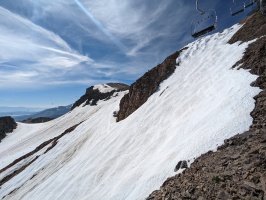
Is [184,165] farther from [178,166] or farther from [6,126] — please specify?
[6,126]

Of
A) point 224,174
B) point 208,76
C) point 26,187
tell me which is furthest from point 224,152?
point 26,187

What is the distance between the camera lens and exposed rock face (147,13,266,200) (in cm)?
769

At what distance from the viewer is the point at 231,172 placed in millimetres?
8625

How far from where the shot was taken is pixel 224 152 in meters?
10.7

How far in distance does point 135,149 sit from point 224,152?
1242 centimetres

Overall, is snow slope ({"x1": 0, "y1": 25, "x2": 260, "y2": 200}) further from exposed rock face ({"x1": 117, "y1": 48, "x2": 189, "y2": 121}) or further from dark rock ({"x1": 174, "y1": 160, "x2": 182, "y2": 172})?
exposed rock face ({"x1": 117, "y1": 48, "x2": 189, "y2": 121})

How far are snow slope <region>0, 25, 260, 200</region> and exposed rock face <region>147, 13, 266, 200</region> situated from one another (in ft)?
3.06

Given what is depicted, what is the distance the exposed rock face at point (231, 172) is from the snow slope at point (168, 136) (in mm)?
932

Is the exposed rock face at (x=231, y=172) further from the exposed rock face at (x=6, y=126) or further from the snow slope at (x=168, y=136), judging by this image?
the exposed rock face at (x=6, y=126)

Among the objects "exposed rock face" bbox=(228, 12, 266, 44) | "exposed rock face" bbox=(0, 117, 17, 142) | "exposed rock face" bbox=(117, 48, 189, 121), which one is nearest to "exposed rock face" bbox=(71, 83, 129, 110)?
"exposed rock face" bbox=(0, 117, 17, 142)

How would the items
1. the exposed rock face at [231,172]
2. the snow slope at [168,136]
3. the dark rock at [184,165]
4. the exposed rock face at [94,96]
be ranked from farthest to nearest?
the exposed rock face at [94,96], the snow slope at [168,136], the dark rock at [184,165], the exposed rock face at [231,172]

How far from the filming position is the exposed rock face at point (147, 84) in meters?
39.8

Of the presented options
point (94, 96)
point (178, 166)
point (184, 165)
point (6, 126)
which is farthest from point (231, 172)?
point (6, 126)

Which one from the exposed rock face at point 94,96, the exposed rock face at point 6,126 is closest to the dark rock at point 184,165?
the exposed rock face at point 94,96
